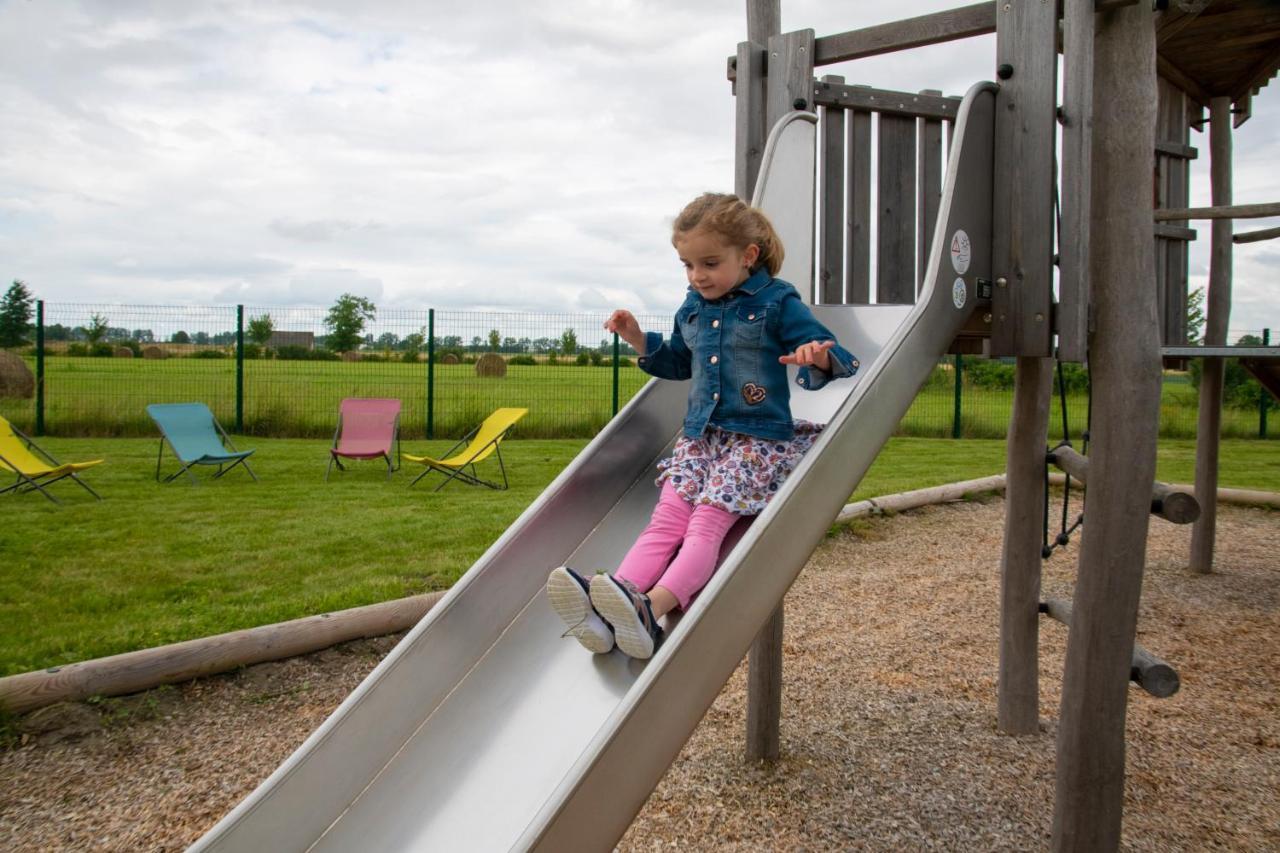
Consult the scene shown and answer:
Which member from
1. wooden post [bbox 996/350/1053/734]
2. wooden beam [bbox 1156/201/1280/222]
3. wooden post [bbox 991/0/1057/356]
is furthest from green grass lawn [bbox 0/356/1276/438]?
wooden post [bbox 991/0/1057/356]

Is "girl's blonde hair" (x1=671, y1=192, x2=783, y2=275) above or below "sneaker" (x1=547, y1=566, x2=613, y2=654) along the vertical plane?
above

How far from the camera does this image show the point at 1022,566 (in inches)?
152

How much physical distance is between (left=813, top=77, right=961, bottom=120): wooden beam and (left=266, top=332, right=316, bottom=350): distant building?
12.5 metres

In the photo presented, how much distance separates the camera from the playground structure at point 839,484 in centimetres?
209

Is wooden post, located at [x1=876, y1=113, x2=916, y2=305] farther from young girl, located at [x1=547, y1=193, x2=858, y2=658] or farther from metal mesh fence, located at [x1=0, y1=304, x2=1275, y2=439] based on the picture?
metal mesh fence, located at [x1=0, y1=304, x2=1275, y2=439]

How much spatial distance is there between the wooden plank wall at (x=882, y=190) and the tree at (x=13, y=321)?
515 inches

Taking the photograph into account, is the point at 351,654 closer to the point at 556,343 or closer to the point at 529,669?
the point at 529,669

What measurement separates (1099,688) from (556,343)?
39.9 ft

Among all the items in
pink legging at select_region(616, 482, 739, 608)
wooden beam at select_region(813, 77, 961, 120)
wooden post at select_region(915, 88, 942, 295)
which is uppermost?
wooden beam at select_region(813, 77, 961, 120)

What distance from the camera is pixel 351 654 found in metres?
4.44

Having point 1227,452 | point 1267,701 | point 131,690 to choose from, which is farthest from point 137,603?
point 1227,452

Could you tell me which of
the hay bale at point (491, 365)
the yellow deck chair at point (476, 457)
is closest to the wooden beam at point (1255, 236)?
the yellow deck chair at point (476, 457)

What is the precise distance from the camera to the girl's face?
9.01 feet

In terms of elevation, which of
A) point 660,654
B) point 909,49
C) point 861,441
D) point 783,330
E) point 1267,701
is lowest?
point 1267,701
